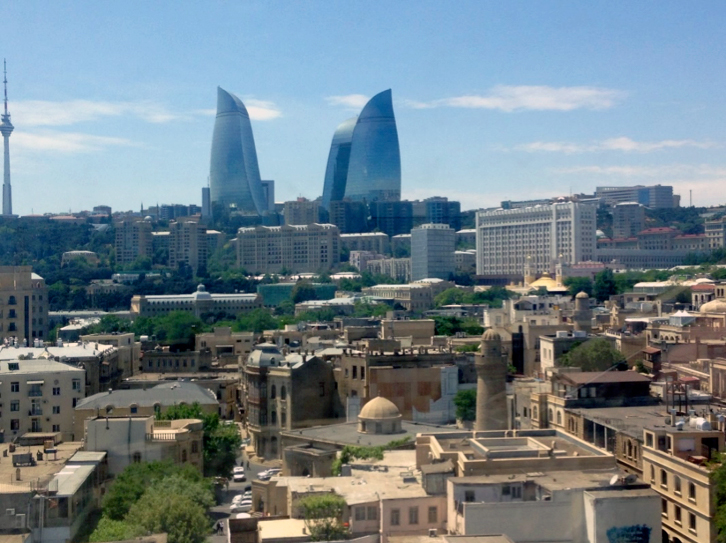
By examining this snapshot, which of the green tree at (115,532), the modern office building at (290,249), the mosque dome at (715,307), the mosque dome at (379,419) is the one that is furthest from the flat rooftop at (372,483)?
the modern office building at (290,249)

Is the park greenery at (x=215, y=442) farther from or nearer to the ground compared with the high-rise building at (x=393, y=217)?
nearer to the ground

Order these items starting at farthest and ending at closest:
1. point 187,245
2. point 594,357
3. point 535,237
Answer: point 187,245
point 535,237
point 594,357

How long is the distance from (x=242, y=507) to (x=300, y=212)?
103m

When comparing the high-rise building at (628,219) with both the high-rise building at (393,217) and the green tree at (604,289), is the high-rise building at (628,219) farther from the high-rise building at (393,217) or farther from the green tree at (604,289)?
the green tree at (604,289)

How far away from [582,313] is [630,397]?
1729cm

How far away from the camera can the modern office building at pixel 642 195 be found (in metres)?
121

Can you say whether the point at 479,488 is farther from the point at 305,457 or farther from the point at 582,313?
the point at 582,313

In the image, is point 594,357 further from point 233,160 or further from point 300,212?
point 233,160

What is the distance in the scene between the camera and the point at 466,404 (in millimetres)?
26781

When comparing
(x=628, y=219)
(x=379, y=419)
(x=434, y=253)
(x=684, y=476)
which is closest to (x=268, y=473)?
(x=379, y=419)

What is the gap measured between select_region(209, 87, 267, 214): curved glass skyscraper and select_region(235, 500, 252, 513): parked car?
108870 millimetres

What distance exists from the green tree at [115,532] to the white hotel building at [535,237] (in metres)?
67.7

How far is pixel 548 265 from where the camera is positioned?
87.2m

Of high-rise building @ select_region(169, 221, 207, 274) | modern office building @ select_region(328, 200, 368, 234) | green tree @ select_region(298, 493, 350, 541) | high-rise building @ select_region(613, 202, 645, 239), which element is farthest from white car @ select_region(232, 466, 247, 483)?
modern office building @ select_region(328, 200, 368, 234)
